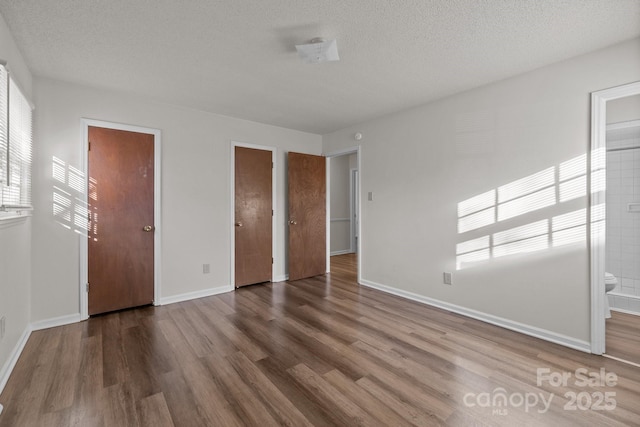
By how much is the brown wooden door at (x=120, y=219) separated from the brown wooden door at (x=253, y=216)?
44.4 inches

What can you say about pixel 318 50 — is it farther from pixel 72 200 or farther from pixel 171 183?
pixel 72 200

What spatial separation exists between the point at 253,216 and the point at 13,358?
2747 mm

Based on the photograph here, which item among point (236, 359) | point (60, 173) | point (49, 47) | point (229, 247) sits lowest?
point (236, 359)

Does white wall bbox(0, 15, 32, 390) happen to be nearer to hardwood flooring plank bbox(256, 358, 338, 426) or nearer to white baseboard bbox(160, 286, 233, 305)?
white baseboard bbox(160, 286, 233, 305)

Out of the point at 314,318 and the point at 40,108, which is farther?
the point at 314,318

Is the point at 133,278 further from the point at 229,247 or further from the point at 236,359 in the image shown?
the point at 236,359

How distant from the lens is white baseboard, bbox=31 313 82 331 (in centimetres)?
277

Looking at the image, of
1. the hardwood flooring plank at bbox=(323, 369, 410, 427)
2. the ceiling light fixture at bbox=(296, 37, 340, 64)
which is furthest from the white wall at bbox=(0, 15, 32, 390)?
the hardwood flooring plank at bbox=(323, 369, 410, 427)

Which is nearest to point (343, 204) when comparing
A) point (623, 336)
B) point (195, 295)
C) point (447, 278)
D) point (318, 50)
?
point (447, 278)

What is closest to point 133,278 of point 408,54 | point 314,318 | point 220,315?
point 220,315

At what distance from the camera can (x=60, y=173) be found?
2.89 meters

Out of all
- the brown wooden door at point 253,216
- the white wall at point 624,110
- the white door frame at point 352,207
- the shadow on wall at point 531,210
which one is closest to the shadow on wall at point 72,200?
the brown wooden door at point 253,216

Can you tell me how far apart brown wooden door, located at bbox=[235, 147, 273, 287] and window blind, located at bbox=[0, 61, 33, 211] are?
2.12 meters

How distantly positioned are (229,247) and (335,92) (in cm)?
253
